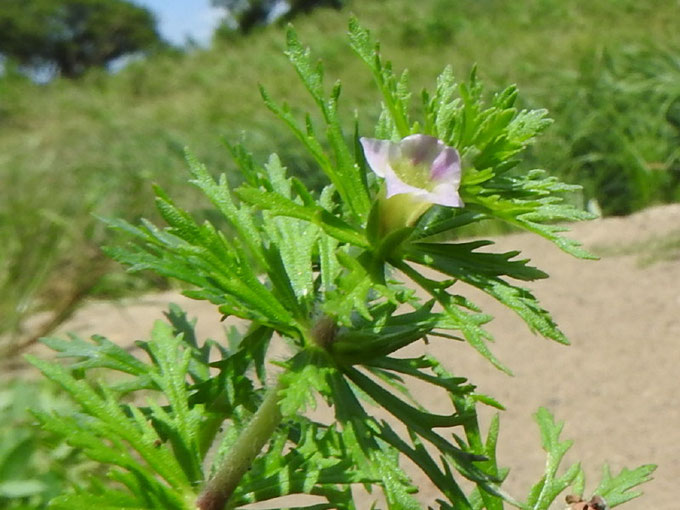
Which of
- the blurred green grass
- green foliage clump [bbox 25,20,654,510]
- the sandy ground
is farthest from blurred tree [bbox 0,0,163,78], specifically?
green foliage clump [bbox 25,20,654,510]

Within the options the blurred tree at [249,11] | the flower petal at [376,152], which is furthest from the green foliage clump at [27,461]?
the blurred tree at [249,11]

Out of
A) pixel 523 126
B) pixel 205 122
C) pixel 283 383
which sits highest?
pixel 205 122

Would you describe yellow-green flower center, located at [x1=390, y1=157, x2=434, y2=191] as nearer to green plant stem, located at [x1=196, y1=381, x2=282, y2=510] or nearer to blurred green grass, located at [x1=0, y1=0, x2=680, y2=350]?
green plant stem, located at [x1=196, y1=381, x2=282, y2=510]

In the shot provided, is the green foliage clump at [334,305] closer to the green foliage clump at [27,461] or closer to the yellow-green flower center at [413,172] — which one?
the yellow-green flower center at [413,172]

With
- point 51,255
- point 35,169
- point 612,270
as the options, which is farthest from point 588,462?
point 35,169

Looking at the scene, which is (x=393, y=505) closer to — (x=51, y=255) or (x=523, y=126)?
(x=523, y=126)

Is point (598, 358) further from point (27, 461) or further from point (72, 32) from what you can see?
point (72, 32)

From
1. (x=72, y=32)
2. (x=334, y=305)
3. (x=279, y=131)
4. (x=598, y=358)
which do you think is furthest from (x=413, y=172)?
(x=72, y=32)
